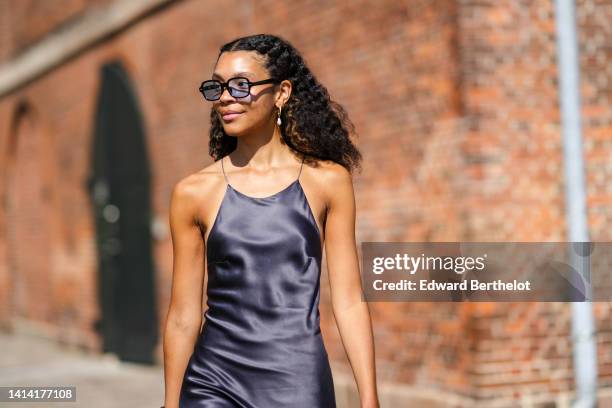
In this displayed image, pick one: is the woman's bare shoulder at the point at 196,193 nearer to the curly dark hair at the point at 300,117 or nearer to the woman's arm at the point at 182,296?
the woman's arm at the point at 182,296

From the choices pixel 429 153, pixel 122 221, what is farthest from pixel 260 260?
pixel 122 221

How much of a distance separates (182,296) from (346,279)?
0.49 m

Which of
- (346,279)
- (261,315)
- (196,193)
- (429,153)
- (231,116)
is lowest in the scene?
(261,315)

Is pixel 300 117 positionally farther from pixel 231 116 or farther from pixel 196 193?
pixel 196 193

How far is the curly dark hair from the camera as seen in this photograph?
321 cm

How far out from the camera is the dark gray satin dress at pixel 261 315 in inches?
118

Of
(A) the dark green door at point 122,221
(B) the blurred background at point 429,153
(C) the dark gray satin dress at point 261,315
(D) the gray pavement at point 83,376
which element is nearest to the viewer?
(C) the dark gray satin dress at point 261,315

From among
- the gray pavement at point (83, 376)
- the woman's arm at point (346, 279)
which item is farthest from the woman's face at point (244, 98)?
the gray pavement at point (83, 376)

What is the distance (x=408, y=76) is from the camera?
727 cm

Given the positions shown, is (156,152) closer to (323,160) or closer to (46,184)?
(46,184)

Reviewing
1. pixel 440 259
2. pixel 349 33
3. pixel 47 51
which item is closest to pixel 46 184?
pixel 47 51

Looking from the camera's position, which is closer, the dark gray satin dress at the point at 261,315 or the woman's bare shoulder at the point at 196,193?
the dark gray satin dress at the point at 261,315

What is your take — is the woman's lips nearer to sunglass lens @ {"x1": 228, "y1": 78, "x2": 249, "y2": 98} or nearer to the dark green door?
sunglass lens @ {"x1": 228, "y1": 78, "x2": 249, "y2": 98}

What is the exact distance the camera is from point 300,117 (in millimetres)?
3332
